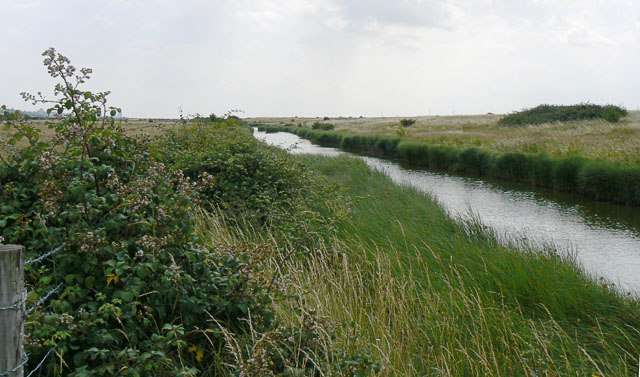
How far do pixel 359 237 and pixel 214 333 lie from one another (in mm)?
3274

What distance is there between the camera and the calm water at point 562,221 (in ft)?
24.9

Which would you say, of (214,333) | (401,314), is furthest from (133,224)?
(401,314)

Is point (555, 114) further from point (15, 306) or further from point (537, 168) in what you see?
point (15, 306)

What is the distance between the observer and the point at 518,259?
552cm

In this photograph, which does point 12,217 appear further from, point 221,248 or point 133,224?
point 221,248

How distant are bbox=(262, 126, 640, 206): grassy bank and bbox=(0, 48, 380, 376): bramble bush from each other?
11.7 metres

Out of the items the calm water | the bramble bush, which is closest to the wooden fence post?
the bramble bush

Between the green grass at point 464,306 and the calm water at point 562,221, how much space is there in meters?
1.54

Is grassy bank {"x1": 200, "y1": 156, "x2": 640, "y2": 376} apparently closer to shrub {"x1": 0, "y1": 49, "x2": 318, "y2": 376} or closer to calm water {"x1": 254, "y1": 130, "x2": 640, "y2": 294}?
shrub {"x1": 0, "y1": 49, "x2": 318, "y2": 376}

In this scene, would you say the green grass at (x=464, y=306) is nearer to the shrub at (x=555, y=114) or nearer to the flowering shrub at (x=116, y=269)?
the flowering shrub at (x=116, y=269)

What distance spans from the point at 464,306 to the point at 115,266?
293 centimetres

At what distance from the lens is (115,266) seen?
2.75m

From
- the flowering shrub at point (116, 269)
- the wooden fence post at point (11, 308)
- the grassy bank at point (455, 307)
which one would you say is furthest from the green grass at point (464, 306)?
the wooden fence post at point (11, 308)

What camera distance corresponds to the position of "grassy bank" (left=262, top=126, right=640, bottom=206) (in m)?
12.6
